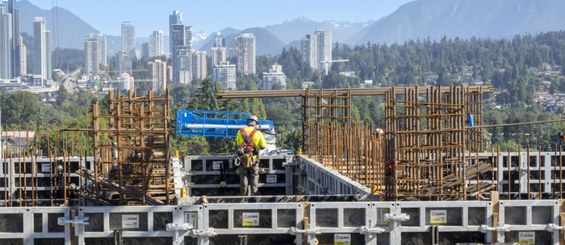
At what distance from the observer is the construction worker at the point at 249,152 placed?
84.4 feet

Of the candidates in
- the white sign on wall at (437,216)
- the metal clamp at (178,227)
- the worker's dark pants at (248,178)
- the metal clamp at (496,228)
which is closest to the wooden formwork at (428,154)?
the white sign on wall at (437,216)

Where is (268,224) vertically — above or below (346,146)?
below

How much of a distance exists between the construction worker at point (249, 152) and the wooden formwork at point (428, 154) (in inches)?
105

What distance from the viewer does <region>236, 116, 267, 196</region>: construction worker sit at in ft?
84.4

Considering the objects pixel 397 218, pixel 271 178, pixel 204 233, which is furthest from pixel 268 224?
pixel 271 178

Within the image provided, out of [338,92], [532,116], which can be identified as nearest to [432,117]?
[338,92]

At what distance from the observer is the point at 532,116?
7854 inches

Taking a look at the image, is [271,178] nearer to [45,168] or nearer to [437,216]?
[45,168]

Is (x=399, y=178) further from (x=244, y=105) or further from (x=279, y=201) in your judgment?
(x=244, y=105)

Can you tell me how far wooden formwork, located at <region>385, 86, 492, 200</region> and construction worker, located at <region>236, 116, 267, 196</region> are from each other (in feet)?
8.72

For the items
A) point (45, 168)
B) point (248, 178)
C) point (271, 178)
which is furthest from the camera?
point (271, 178)

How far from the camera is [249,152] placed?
1021 inches

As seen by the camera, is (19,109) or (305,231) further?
(19,109)

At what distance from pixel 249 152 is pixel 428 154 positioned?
3414mm
